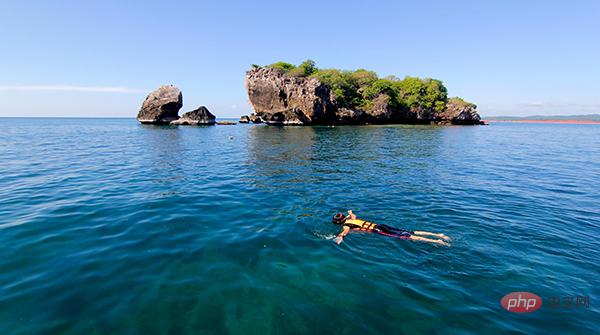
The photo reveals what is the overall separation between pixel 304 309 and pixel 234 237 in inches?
149

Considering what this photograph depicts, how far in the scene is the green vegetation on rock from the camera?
78.4m

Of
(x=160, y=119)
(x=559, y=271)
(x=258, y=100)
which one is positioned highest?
(x=258, y=100)

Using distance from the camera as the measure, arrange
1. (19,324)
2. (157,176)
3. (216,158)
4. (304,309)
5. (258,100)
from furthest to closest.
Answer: (258,100), (216,158), (157,176), (304,309), (19,324)

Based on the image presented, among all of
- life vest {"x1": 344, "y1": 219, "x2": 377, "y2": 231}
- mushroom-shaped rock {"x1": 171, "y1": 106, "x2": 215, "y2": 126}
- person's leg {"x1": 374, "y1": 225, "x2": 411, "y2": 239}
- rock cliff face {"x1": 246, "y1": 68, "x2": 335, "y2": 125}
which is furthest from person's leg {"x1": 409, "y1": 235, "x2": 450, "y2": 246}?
mushroom-shaped rock {"x1": 171, "y1": 106, "x2": 215, "y2": 126}

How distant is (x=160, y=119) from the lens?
82.2 meters

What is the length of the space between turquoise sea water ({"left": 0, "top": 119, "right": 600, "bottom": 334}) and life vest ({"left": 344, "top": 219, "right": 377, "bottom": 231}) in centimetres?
44

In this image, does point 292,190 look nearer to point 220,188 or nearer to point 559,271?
point 220,188

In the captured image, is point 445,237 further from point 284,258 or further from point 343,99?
point 343,99

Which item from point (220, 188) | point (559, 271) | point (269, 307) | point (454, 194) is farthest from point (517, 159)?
point (269, 307)

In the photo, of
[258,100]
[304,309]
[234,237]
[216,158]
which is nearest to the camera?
[304,309]

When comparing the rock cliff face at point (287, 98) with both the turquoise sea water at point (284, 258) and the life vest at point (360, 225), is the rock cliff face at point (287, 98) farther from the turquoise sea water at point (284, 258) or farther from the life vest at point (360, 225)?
the life vest at point (360, 225)

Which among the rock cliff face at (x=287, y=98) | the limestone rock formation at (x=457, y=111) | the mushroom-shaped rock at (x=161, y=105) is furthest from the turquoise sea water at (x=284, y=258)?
the limestone rock formation at (x=457, y=111)

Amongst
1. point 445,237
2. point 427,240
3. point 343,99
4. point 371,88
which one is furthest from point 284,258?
point 371,88

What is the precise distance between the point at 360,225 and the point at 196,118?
3297 inches
